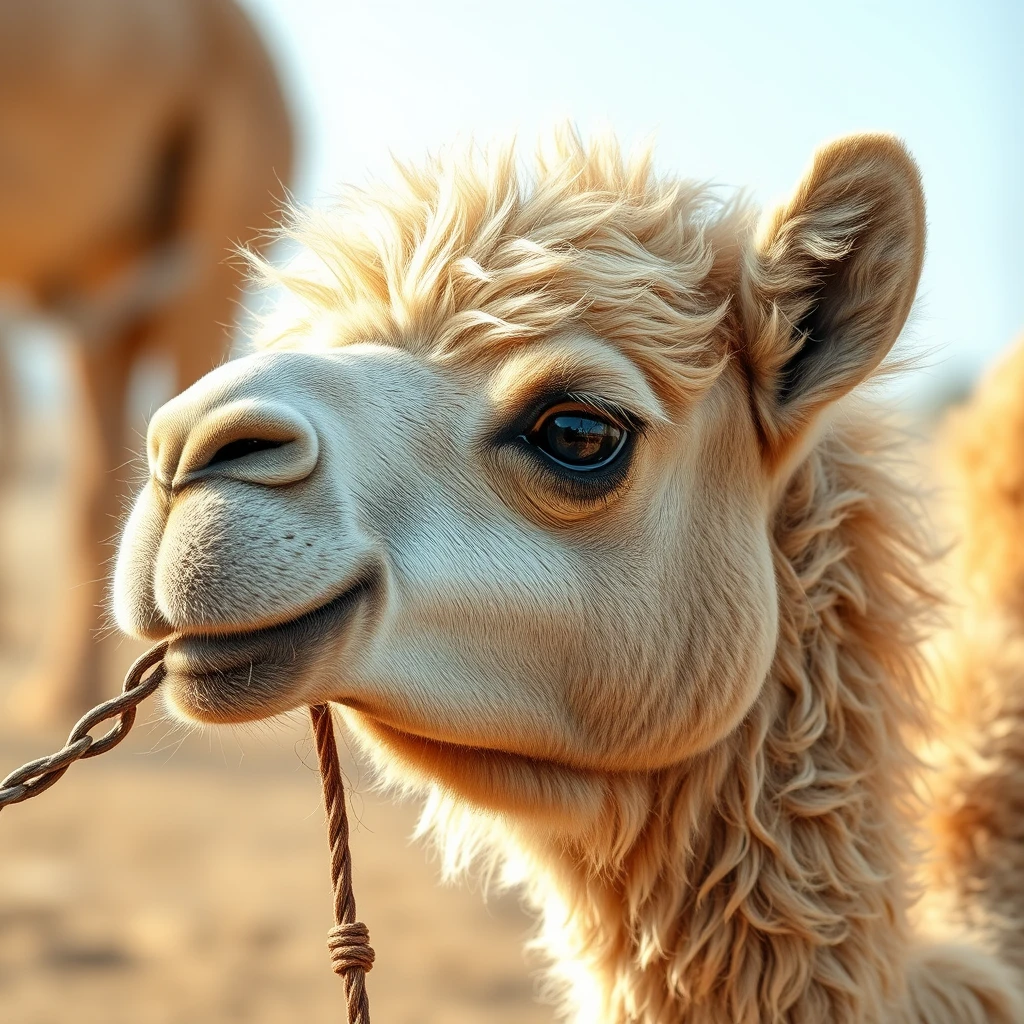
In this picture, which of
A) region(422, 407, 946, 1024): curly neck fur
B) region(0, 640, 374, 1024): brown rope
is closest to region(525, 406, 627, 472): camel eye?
region(422, 407, 946, 1024): curly neck fur

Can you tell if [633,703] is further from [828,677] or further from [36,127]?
[36,127]

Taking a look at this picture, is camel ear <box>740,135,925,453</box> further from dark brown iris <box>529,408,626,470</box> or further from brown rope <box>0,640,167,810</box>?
brown rope <box>0,640,167,810</box>

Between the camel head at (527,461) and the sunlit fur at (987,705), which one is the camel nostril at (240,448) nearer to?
the camel head at (527,461)

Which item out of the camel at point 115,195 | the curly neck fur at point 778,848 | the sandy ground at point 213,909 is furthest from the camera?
the camel at point 115,195

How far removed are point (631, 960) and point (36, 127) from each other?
5.15 meters

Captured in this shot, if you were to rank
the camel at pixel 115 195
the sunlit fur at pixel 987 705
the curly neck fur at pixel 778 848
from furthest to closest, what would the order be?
the camel at pixel 115 195 < the sunlit fur at pixel 987 705 < the curly neck fur at pixel 778 848

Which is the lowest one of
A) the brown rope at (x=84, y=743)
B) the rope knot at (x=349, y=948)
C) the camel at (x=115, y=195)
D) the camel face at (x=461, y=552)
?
the camel at (x=115, y=195)

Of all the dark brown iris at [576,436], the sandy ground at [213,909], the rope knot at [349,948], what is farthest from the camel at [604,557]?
the sandy ground at [213,909]

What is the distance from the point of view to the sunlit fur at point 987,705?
2141 mm

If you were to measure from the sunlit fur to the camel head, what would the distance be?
56 cm

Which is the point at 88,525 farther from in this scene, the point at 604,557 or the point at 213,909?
the point at 604,557

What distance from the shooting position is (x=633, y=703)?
1616mm

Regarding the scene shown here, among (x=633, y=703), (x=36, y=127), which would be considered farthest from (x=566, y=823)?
(x=36, y=127)

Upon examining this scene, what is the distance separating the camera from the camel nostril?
1.40m
